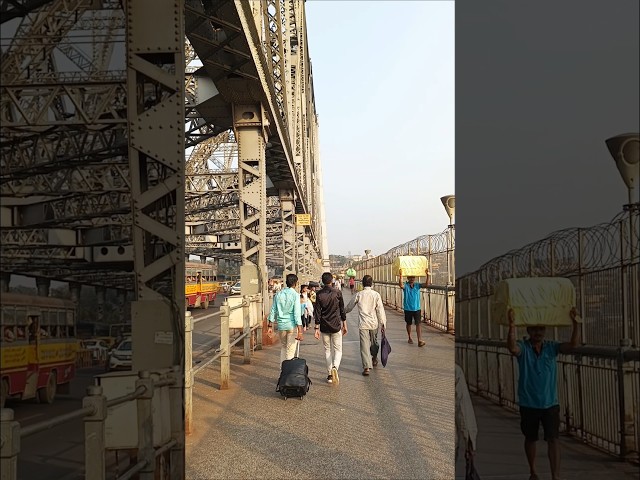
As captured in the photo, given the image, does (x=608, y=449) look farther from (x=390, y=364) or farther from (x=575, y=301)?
(x=390, y=364)

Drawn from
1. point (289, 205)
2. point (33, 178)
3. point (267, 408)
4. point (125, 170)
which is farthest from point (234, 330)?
point (289, 205)

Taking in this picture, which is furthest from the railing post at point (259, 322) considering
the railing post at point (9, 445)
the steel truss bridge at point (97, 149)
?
the railing post at point (9, 445)

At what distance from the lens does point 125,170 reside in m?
2.88

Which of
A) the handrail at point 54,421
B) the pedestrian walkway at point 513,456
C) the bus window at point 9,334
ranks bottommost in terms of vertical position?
the handrail at point 54,421

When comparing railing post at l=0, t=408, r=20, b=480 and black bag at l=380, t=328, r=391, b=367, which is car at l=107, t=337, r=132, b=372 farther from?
black bag at l=380, t=328, r=391, b=367

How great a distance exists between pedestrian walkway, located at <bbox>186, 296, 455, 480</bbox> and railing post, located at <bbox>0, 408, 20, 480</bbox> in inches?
40.9

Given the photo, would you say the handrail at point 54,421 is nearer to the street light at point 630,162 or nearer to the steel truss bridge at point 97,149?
the steel truss bridge at point 97,149

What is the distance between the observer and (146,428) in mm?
2770

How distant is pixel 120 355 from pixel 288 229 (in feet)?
80.5

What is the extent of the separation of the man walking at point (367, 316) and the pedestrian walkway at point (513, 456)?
22.1ft

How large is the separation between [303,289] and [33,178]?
13.2 meters

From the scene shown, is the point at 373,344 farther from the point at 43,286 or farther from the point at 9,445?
the point at 43,286

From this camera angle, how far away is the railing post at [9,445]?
4.88 feet

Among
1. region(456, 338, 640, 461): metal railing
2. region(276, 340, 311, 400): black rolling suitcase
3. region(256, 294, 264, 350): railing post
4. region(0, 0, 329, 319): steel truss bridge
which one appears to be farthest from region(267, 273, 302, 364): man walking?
region(456, 338, 640, 461): metal railing
